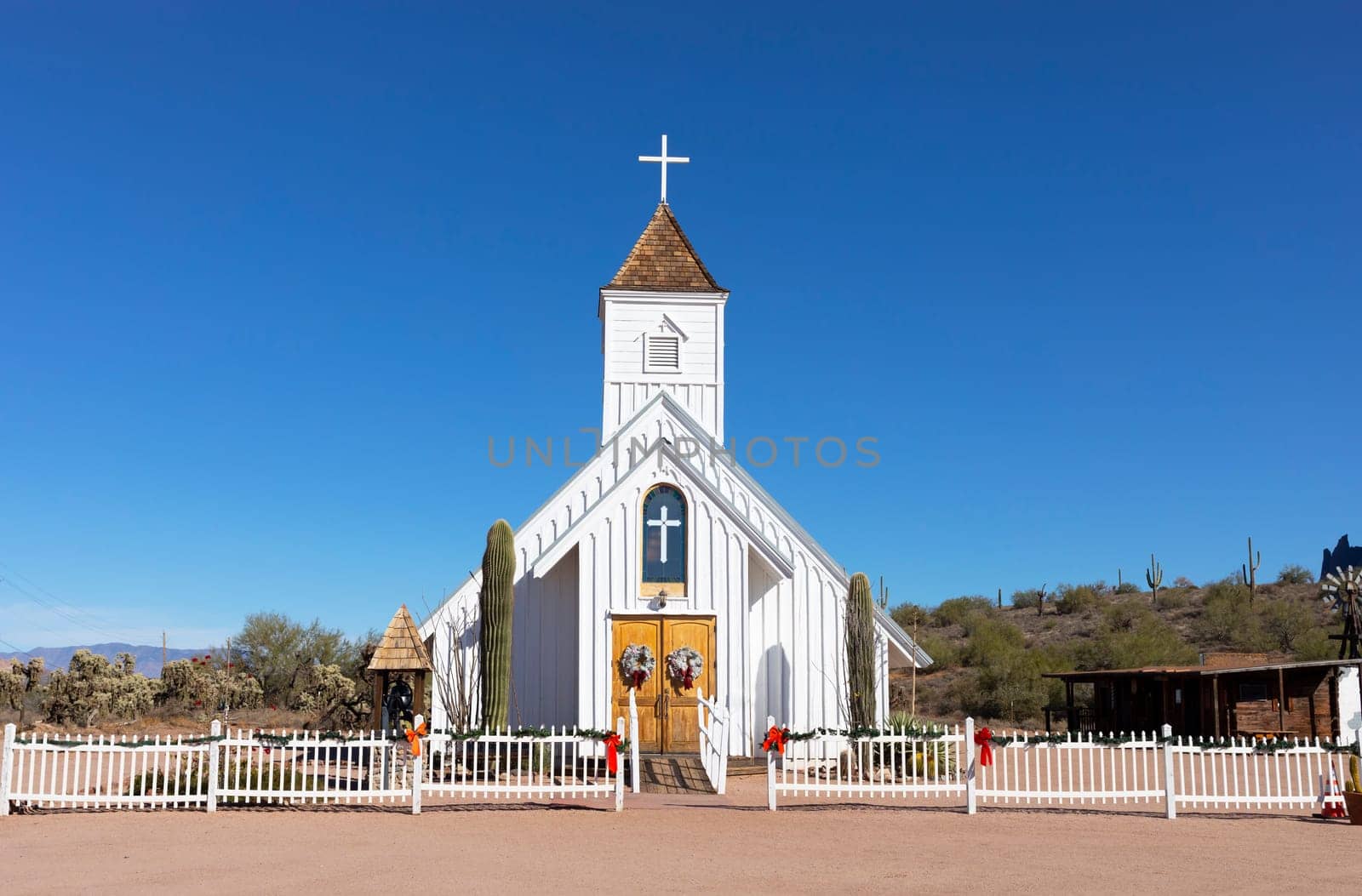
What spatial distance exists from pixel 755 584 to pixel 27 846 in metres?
12.2

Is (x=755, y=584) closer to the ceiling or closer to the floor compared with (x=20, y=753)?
closer to the ceiling

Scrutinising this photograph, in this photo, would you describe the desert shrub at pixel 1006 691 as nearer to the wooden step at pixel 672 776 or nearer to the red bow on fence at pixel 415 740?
the wooden step at pixel 672 776

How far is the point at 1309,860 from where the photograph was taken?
Result: 11.1m

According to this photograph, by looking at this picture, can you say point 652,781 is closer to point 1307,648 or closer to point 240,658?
point 240,658

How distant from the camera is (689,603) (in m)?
19.7

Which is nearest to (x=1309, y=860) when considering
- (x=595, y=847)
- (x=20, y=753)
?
(x=595, y=847)

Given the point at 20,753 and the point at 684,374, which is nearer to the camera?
the point at 20,753

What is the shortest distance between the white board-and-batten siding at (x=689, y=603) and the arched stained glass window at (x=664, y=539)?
0.56 ft

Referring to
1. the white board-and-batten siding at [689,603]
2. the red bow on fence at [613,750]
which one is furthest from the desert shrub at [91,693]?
the red bow on fence at [613,750]

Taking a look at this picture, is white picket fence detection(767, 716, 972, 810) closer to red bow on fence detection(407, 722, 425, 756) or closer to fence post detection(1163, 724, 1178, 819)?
fence post detection(1163, 724, 1178, 819)

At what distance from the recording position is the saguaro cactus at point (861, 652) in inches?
754

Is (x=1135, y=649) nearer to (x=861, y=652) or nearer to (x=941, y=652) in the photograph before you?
(x=941, y=652)

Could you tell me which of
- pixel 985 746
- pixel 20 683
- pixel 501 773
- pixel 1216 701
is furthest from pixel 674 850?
pixel 20 683

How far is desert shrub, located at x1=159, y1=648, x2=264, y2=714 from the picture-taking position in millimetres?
33188
